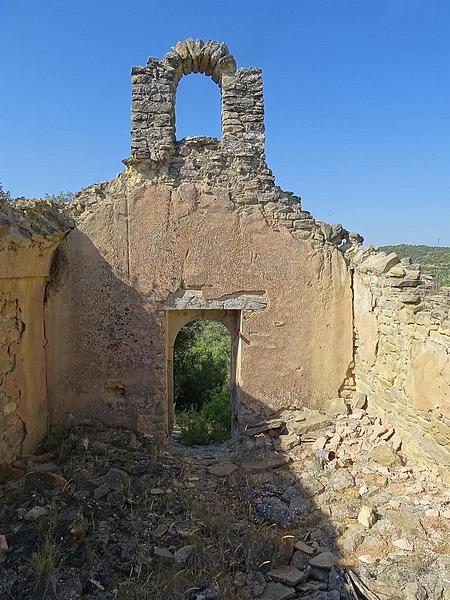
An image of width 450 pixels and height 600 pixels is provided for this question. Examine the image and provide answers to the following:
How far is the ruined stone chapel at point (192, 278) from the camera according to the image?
19.4ft

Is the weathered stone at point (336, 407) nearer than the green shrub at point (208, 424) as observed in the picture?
Yes

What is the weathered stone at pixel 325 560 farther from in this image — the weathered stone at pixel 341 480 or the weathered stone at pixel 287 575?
the weathered stone at pixel 341 480

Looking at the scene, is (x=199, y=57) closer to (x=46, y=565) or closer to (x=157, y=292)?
(x=157, y=292)

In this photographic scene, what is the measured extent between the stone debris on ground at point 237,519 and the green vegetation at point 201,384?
2899 millimetres

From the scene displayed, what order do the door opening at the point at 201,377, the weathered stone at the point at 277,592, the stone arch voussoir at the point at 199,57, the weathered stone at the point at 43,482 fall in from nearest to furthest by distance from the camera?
the weathered stone at the point at 277,592 < the weathered stone at the point at 43,482 < the stone arch voussoir at the point at 199,57 < the door opening at the point at 201,377

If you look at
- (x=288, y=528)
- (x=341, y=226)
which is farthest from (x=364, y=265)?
(x=288, y=528)

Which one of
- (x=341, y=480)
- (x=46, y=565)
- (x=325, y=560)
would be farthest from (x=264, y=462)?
(x=46, y=565)

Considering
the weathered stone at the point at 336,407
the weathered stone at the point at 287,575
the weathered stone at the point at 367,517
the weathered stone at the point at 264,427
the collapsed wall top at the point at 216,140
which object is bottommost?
the weathered stone at the point at 287,575

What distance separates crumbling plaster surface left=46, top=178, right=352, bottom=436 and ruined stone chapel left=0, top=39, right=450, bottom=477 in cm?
1

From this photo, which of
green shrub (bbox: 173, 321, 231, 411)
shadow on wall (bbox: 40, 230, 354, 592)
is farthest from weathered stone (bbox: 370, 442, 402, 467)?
green shrub (bbox: 173, 321, 231, 411)

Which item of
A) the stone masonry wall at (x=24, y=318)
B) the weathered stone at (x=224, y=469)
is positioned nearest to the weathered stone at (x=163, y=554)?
the weathered stone at (x=224, y=469)

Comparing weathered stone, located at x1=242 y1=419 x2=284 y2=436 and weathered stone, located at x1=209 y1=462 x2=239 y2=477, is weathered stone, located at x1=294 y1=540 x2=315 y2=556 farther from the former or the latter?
weathered stone, located at x1=242 y1=419 x2=284 y2=436

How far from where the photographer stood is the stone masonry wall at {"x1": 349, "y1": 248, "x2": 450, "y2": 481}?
475 centimetres

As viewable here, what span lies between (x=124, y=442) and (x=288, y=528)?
2412mm
